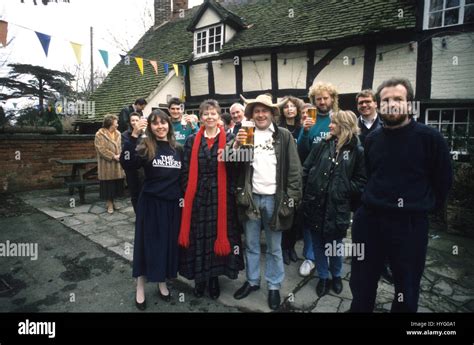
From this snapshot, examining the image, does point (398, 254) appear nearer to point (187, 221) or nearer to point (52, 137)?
point (187, 221)

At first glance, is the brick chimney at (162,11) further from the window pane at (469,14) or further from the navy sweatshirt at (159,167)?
the navy sweatshirt at (159,167)

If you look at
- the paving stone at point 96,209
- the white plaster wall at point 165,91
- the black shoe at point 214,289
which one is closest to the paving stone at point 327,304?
the black shoe at point 214,289

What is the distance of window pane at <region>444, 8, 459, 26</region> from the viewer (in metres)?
5.92

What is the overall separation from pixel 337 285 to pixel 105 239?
3.47 m

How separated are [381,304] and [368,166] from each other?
59.3 inches

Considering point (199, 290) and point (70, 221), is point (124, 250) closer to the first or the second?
point (199, 290)

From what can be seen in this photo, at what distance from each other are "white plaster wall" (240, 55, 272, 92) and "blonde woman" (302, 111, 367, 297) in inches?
246

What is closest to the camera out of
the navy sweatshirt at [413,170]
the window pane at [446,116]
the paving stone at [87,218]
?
the navy sweatshirt at [413,170]

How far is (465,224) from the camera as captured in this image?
4.73 m

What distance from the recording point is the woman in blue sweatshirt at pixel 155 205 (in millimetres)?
2643

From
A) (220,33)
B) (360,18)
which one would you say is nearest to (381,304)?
→ (360,18)

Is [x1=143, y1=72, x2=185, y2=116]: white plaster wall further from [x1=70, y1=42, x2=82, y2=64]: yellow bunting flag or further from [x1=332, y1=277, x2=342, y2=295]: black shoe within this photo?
[x1=332, y1=277, x2=342, y2=295]: black shoe

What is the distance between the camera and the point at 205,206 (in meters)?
2.72

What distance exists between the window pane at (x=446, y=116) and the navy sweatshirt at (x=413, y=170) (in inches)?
221
